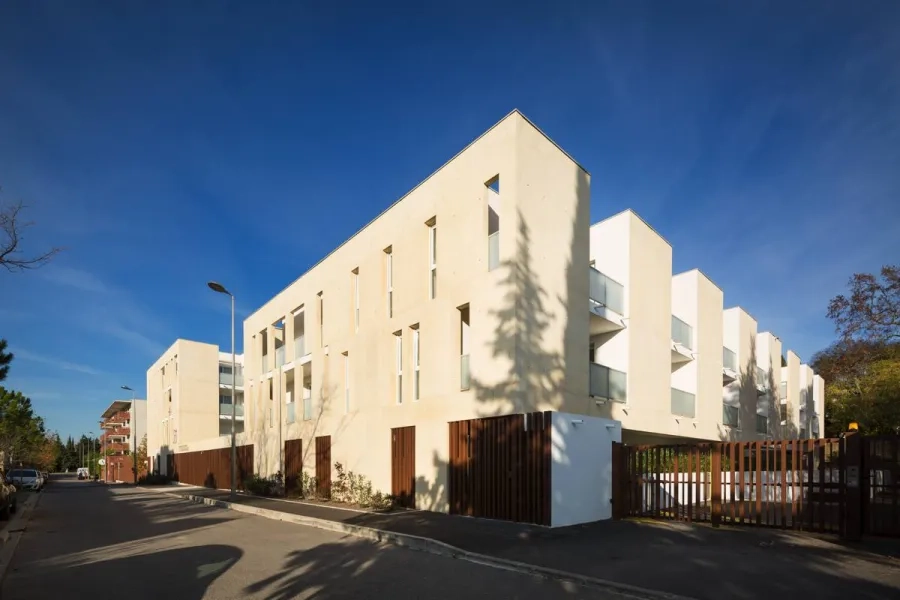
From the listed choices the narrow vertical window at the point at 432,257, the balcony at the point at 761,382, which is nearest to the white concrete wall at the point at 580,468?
the narrow vertical window at the point at 432,257

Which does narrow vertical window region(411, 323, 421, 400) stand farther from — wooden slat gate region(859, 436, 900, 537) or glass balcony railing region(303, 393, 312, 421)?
wooden slat gate region(859, 436, 900, 537)

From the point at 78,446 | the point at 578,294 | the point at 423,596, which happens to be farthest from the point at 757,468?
the point at 78,446

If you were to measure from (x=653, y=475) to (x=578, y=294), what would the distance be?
476 cm

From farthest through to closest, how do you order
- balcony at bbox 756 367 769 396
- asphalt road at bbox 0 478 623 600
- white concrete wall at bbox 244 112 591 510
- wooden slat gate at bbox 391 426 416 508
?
balcony at bbox 756 367 769 396, wooden slat gate at bbox 391 426 416 508, white concrete wall at bbox 244 112 591 510, asphalt road at bbox 0 478 623 600

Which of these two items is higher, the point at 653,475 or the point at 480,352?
the point at 480,352

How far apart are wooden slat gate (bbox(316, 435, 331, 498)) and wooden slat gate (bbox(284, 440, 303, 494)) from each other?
1608mm

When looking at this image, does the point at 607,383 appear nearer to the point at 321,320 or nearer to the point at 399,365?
the point at 399,365

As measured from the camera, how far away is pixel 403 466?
Answer: 16172 mm

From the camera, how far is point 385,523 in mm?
12727

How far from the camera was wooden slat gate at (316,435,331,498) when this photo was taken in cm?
2009

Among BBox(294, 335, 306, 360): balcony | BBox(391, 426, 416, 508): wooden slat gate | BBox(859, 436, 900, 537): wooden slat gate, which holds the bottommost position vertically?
BBox(391, 426, 416, 508): wooden slat gate

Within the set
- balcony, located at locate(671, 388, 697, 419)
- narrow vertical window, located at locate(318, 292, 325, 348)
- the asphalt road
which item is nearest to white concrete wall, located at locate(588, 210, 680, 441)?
balcony, located at locate(671, 388, 697, 419)

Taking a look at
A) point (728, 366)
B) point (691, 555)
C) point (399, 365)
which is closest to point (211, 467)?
point (399, 365)

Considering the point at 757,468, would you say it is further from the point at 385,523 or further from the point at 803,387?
the point at 803,387
